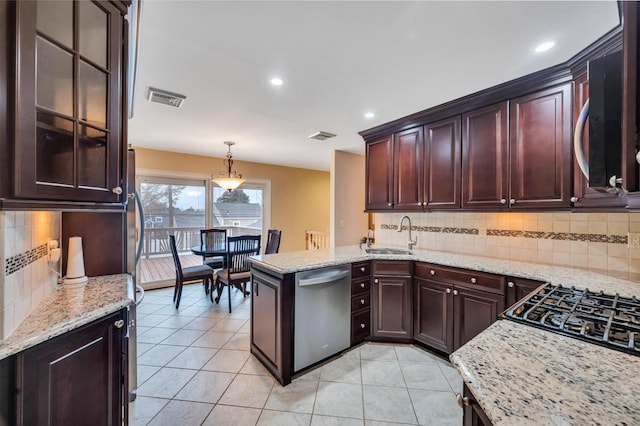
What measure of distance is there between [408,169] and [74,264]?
3.11 m

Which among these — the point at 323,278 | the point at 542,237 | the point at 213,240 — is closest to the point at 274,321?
the point at 323,278

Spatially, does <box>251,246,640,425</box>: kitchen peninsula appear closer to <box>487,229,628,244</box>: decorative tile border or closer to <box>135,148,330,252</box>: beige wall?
<box>487,229,628,244</box>: decorative tile border

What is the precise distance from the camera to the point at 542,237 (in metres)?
2.43

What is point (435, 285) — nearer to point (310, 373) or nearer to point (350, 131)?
point (310, 373)

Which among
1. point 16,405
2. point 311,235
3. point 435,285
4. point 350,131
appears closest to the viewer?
point 16,405

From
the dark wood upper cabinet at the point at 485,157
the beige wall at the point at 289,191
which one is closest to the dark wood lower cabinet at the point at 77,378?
the dark wood upper cabinet at the point at 485,157

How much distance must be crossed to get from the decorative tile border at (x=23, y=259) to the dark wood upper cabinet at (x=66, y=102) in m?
0.31

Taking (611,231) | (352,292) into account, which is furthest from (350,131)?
(611,231)

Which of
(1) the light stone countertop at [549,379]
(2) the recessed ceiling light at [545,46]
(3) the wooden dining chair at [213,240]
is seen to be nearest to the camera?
(1) the light stone countertop at [549,379]

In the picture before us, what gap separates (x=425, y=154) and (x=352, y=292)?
172 centimetres

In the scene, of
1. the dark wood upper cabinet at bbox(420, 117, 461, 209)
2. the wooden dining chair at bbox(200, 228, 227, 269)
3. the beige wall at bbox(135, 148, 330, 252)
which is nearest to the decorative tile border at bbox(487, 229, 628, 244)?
the dark wood upper cabinet at bbox(420, 117, 461, 209)

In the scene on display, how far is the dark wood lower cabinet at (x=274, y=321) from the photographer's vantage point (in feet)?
6.93

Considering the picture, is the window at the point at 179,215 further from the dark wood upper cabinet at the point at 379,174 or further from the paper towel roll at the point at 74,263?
the paper towel roll at the point at 74,263

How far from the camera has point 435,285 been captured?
253cm
